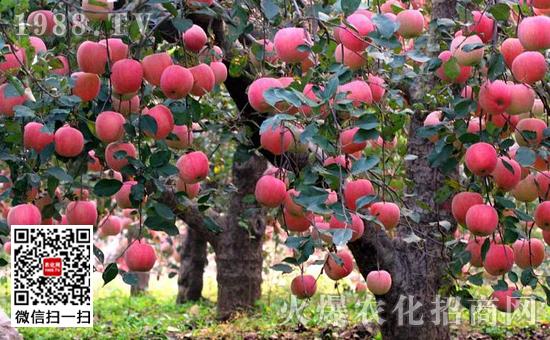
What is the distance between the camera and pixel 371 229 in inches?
114

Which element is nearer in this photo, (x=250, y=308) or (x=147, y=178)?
(x=147, y=178)

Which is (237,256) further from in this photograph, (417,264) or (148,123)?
(148,123)

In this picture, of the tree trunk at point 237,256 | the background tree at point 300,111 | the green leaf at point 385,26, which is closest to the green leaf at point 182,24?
the background tree at point 300,111

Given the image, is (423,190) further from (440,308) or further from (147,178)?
(147,178)

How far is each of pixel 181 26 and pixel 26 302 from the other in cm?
84

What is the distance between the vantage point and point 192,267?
21.0 ft

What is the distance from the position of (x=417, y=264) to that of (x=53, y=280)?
153 cm

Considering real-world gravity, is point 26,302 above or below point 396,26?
below

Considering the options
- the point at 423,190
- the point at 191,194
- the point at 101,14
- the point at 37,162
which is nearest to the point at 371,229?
the point at 423,190

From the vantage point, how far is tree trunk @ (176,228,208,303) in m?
6.38

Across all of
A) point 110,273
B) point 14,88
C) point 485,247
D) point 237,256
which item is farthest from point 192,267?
point 14,88

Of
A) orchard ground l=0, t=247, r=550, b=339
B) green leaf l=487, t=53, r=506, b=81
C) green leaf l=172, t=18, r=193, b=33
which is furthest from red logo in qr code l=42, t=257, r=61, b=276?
orchard ground l=0, t=247, r=550, b=339

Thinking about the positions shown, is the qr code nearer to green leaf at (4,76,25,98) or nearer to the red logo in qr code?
the red logo in qr code

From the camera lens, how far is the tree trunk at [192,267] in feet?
20.9
